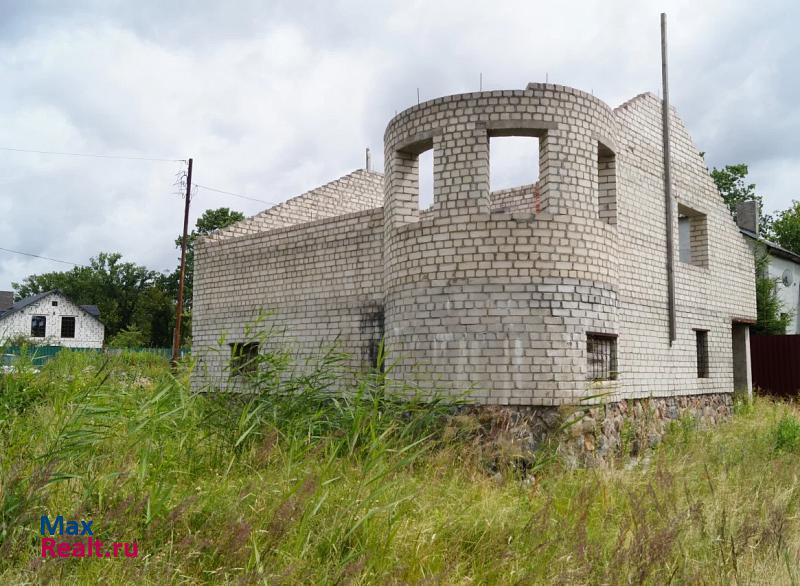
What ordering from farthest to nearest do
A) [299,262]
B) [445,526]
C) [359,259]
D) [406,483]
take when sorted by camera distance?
[299,262], [359,259], [406,483], [445,526]

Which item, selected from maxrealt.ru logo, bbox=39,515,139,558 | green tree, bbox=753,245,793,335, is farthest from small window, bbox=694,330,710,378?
maxrealt.ru logo, bbox=39,515,139,558

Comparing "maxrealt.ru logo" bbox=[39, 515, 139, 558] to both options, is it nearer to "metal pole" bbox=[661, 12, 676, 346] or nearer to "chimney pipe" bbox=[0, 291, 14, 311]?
"metal pole" bbox=[661, 12, 676, 346]

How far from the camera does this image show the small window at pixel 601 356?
790 cm

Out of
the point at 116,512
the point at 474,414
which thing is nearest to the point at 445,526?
the point at 116,512

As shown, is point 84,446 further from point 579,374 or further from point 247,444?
point 579,374

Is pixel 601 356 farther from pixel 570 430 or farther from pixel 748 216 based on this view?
pixel 748 216

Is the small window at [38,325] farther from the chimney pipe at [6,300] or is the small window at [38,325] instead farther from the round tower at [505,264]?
the round tower at [505,264]

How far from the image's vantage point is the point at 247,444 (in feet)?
15.9

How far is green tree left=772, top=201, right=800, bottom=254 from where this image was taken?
31558mm

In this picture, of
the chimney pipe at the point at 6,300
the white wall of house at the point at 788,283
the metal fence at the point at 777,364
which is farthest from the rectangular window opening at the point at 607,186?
the chimney pipe at the point at 6,300

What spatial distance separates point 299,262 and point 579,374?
491 centimetres

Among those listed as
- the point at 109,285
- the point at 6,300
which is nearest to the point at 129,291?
the point at 109,285

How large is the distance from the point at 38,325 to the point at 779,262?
35323 millimetres

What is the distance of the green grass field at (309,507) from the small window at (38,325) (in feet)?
110
